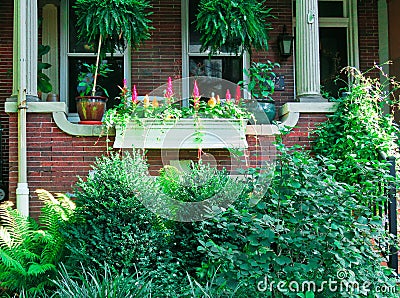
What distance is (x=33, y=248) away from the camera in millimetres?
5367

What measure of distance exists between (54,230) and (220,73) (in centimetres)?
420

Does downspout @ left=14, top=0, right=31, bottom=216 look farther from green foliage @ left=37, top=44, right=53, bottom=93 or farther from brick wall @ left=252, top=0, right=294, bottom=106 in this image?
brick wall @ left=252, top=0, right=294, bottom=106

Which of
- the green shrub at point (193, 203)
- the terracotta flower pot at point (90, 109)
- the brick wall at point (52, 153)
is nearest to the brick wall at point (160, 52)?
the terracotta flower pot at point (90, 109)

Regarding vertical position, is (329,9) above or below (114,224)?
above

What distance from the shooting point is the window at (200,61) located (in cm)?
854

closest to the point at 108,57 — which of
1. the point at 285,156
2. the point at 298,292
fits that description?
the point at 285,156

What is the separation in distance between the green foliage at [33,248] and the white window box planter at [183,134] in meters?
1.03

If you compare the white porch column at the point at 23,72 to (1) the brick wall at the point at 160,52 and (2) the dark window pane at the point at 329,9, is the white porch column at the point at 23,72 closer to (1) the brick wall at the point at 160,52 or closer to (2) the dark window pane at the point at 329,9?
(1) the brick wall at the point at 160,52

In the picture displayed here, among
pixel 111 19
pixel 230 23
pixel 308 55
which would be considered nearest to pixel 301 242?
pixel 308 55

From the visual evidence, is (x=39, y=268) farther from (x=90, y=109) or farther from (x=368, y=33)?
(x=368, y=33)

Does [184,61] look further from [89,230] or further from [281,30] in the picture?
[89,230]

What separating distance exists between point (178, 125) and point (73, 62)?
315cm

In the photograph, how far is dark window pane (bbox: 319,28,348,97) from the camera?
901 centimetres

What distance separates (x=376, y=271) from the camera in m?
3.87
